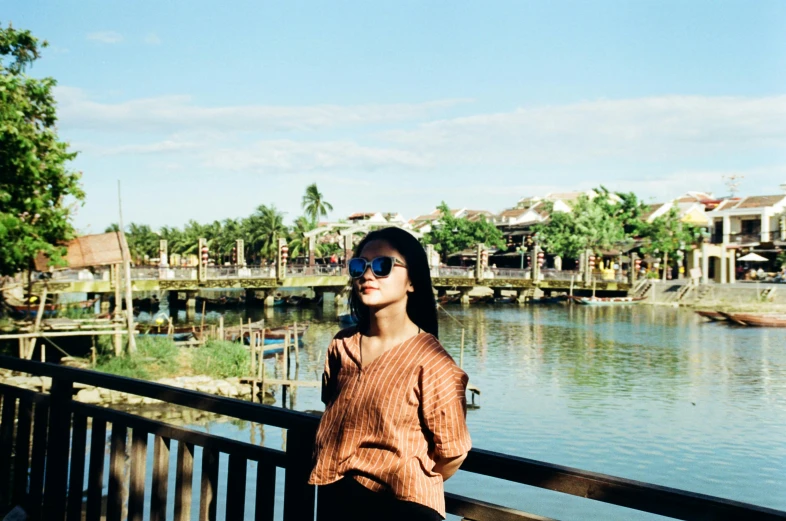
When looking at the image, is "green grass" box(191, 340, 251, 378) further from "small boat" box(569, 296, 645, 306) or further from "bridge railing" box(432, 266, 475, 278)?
"small boat" box(569, 296, 645, 306)

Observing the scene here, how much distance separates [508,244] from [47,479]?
65.0 meters

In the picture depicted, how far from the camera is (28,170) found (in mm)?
13789

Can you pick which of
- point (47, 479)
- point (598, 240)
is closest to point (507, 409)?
point (47, 479)

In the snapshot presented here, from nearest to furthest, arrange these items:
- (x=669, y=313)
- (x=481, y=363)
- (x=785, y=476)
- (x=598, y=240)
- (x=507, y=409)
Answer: (x=785, y=476), (x=507, y=409), (x=481, y=363), (x=669, y=313), (x=598, y=240)

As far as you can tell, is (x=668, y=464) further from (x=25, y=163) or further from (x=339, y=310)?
(x=339, y=310)

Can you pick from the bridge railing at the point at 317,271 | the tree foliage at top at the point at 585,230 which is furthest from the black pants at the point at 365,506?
the tree foliage at top at the point at 585,230

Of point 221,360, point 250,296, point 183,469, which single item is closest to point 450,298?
point 250,296

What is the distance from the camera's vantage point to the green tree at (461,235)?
63781 millimetres

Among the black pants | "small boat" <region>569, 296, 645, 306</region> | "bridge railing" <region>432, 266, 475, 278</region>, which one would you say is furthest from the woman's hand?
"small boat" <region>569, 296, 645, 306</region>

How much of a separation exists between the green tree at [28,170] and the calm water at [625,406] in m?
5.76

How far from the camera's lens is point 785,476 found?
50.9 ft

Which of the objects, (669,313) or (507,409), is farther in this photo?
(669,313)

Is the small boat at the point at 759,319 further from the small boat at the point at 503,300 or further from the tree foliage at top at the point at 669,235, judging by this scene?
the small boat at the point at 503,300

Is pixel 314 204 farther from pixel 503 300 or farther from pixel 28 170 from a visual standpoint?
Result: pixel 28 170
